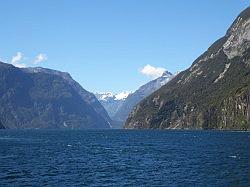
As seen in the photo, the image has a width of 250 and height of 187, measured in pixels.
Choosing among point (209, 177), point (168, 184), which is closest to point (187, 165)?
point (209, 177)

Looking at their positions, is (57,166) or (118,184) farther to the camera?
(57,166)

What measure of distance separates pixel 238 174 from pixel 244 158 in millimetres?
31874

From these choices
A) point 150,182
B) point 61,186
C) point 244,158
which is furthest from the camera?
point 244,158

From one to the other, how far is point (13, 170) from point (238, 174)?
Result: 4565 centimetres

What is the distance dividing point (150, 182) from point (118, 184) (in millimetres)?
6053

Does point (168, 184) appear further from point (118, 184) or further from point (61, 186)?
point (61, 186)

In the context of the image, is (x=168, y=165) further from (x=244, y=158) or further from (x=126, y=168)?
(x=244, y=158)

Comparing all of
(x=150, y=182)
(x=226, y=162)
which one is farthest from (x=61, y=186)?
(x=226, y=162)

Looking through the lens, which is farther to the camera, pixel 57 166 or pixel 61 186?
pixel 57 166

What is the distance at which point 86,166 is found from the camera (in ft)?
348

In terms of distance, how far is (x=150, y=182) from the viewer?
3214 inches

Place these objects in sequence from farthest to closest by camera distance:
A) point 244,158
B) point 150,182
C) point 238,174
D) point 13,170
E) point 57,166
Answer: point 244,158, point 57,166, point 13,170, point 238,174, point 150,182

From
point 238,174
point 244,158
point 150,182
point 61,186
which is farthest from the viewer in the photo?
point 244,158

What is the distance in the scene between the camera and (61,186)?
2987 inches
